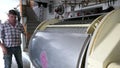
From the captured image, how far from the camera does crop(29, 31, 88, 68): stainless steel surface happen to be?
118 cm

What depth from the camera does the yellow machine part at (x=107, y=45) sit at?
845 millimetres

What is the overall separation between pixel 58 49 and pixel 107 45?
588mm

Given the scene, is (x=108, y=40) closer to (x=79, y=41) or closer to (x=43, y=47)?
(x=79, y=41)

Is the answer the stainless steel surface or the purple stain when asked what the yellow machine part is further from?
the purple stain

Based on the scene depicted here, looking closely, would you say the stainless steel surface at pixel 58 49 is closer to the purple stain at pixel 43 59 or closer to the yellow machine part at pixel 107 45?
the purple stain at pixel 43 59

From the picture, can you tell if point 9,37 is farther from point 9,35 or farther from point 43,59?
point 43,59

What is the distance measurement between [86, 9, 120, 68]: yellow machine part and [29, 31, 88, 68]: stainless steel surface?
0.58ft

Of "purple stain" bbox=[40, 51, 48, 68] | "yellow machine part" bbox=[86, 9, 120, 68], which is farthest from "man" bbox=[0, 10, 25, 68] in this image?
"yellow machine part" bbox=[86, 9, 120, 68]

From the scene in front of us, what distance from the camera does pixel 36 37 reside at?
6.70 feet


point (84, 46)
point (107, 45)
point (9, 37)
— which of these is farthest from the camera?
point (9, 37)

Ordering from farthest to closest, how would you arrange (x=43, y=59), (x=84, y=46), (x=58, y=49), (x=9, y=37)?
(x=9, y=37) → (x=43, y=59) → (x=58, y=49) → (x=84, y=46)

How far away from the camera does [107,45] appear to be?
88 centimetres

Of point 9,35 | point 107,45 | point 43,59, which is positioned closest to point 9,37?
point 9,35

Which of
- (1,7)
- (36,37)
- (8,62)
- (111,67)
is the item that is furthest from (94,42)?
(1,7)
